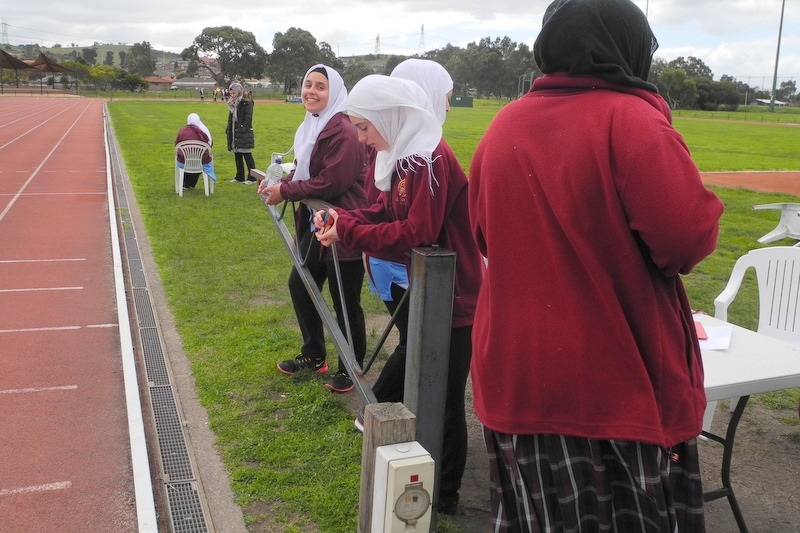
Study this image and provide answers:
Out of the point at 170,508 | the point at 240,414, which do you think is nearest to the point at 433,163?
the point at 170,508

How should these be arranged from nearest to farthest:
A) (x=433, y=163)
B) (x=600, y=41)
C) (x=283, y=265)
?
(x=600, y=41) → (x=433, y=163) → (x=283, y=265)

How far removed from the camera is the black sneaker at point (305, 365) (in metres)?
4.70

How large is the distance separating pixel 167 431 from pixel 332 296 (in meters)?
1.13

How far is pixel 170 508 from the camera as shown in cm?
Result: 323

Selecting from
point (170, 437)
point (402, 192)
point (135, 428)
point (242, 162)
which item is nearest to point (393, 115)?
point (402, 192)

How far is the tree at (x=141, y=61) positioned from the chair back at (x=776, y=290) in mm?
142444

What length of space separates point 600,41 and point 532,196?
1.16ft

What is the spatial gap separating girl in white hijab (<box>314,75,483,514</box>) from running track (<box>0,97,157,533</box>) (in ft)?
4.77

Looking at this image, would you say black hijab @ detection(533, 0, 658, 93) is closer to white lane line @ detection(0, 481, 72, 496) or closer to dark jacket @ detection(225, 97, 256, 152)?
white lane line @ detection(0, 481, 72, 496)

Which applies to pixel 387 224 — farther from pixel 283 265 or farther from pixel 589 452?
pixel 283 265

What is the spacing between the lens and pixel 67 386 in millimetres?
4633

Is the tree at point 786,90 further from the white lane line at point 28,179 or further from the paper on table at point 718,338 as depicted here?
the paper on table at point 718,338

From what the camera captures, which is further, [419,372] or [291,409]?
[291,409]

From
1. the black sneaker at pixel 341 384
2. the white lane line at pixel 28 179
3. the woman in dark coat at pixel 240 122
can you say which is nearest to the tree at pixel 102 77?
the white lane line at pixel 28 179
